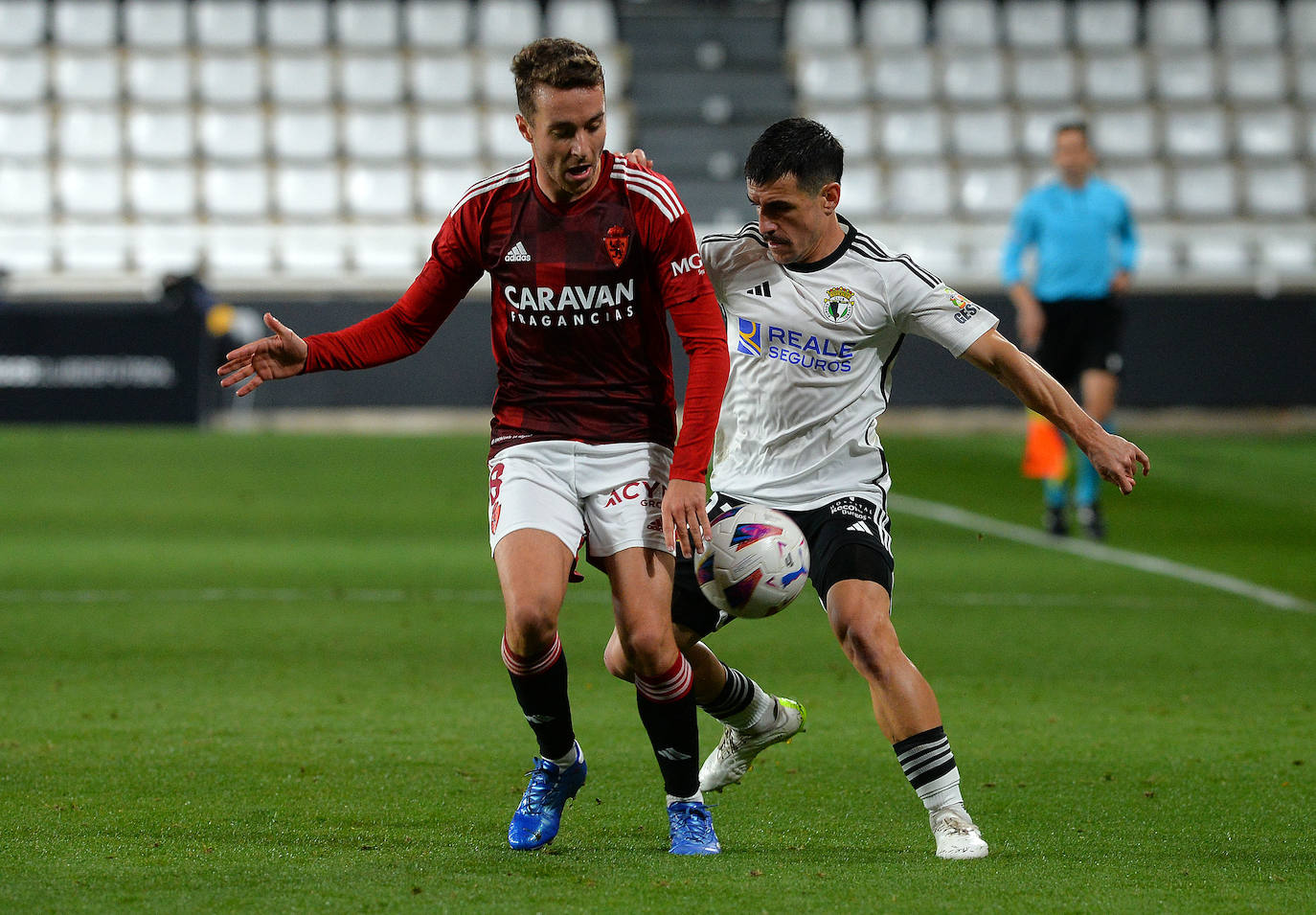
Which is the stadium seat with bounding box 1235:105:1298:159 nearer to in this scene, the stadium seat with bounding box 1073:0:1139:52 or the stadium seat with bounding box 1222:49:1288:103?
the stadium seat with bounding box 1222:49:1288:103

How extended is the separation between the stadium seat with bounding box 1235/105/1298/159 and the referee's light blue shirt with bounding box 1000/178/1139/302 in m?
13.5

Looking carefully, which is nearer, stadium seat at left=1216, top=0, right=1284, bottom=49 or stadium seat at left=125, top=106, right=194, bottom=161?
stadium seat at left=125, top=106, right=194, bottom=161

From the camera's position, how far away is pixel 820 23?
23.2m

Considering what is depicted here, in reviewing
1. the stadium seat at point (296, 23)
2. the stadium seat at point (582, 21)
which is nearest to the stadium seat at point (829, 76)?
the stadium seat at point (582, 21)

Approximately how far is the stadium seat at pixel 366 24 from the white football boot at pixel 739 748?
755 inches

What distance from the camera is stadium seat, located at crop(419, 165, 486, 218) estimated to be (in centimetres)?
2161

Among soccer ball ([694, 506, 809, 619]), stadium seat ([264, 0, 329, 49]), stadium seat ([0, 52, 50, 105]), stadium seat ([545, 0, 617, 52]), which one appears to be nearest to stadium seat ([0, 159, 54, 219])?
stadium seat ([0, 52, 50, 105])

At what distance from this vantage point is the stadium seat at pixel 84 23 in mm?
22359

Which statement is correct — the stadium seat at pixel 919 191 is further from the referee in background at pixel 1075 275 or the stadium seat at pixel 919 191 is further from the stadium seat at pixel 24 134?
the referee in background at pixel 1075 275

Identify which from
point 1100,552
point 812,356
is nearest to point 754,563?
point 812,356

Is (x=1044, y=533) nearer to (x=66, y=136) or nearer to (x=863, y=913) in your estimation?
(x=863, y=913)

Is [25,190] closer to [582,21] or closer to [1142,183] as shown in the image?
[582,21]

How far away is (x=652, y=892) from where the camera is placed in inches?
135

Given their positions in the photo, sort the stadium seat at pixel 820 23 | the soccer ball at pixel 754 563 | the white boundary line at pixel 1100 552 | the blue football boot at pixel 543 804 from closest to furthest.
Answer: the blue football boot at pixel 543 804
the soccer ball at pixel 754 563
the white boundary line at pixel 1100 552
the stadium seat at pixel 820 23
